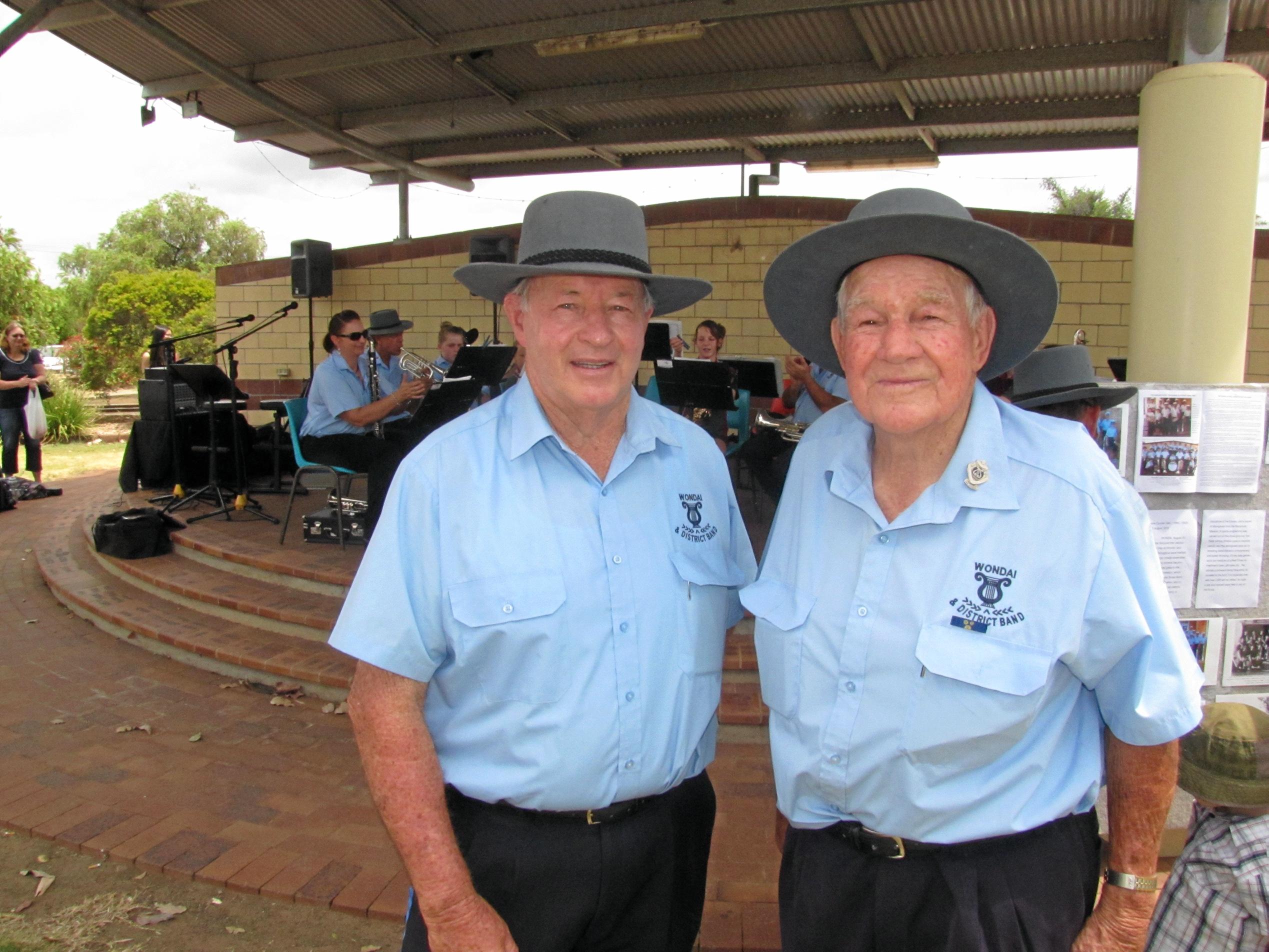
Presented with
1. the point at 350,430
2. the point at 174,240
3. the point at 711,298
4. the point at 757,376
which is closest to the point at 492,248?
the point at 711,298

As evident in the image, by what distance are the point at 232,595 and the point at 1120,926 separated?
543cm

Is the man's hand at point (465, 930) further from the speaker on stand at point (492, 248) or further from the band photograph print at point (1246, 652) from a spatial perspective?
the speaker on stand at point (492, 248)

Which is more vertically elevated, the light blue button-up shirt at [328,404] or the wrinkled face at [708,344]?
the wrinkled face at [708,344]

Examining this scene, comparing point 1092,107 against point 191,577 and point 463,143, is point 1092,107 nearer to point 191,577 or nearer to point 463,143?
point 463,143

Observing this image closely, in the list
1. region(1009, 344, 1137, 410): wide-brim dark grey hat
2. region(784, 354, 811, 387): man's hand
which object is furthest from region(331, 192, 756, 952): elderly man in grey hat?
region(784, 354, 811, 387): man's hand

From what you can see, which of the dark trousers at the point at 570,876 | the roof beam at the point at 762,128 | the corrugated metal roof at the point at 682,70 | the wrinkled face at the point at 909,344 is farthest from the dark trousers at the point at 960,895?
the roof beam at the point at 762,128

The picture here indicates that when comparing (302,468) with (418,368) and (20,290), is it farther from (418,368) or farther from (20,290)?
(20,290)

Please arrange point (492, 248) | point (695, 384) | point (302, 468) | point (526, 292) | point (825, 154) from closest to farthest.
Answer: point (526, 292), point (302, 468), point (695, 384), point (492, 248), point (825, 154)

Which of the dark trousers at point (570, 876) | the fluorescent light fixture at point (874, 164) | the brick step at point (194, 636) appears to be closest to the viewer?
the dark trousers at point (570, 876)

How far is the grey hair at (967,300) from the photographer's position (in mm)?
1589

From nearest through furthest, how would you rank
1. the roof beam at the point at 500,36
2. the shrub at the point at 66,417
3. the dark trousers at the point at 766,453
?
the dark trousers at the point at 766,453 → the roof beam at the point at 500,36 → the shrub at the point at 66,417

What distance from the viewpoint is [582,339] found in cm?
177

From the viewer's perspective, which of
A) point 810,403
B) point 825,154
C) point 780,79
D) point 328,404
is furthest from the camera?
point 825,154

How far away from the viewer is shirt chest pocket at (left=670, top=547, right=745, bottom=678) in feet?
5.61
